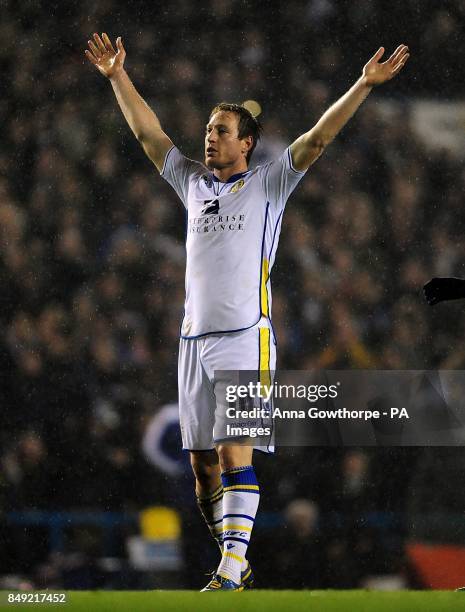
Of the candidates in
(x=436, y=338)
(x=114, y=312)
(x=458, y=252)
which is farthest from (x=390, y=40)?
(x=114, y=312)

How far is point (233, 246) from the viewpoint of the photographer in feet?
9.63

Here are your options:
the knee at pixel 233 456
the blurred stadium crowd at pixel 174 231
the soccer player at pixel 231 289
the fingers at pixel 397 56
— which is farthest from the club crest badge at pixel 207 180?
the blurred stadium crowd at pixel 174 231

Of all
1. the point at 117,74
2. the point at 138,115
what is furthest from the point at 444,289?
the point at 117,74

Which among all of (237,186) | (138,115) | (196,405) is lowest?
(196,405)

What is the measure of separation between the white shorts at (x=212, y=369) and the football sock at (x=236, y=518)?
0.39 ft

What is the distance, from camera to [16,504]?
4359 mm

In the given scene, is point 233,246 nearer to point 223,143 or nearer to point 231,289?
point 231,289

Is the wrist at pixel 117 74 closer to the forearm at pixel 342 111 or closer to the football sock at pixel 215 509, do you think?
the forearm at pixel 342 111

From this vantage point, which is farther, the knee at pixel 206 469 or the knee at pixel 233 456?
the knee at pixel 206 469

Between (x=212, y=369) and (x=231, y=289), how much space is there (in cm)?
25

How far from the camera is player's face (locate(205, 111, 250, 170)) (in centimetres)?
308

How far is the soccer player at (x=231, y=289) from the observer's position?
110 inches

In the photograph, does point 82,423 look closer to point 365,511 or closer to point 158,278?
point 158,278

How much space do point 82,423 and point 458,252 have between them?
206 centimetres
